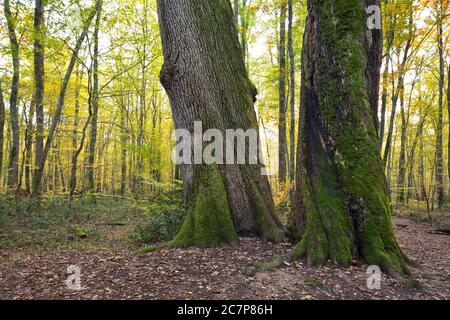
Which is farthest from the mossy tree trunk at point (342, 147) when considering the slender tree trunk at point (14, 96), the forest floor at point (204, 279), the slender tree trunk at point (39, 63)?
the slender tree trunk at point (14, 96)

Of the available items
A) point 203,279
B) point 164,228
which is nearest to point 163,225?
point 164,228

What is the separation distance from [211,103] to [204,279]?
3257 millimetres

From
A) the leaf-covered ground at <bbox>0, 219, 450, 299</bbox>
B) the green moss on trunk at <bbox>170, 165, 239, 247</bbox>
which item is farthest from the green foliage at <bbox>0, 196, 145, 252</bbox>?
the green moss on trunk at <bbox>170, 165, 239, 247</bbox>

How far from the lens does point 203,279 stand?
11.3 ft

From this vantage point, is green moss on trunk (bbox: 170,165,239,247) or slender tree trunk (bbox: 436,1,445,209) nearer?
green moss on trunk (bbox: 170,165,239,247)

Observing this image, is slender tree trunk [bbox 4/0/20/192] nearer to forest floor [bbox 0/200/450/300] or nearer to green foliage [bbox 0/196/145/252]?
green foliage [bbox 0/196/145/252]

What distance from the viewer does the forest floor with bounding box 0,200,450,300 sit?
10.2 feet

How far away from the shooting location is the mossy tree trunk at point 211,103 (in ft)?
16.7

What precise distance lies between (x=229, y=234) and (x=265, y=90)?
17.7m

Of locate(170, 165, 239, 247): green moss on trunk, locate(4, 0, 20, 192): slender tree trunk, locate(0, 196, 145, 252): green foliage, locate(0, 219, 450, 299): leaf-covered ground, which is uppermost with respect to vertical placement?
locate(4, 0, 20, 192): slender tree trunk

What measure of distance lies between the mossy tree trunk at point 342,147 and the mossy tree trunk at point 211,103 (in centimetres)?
115

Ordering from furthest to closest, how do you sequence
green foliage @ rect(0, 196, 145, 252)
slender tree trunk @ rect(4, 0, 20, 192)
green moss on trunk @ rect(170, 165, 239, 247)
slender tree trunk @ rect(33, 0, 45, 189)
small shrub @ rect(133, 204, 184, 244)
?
1. slender tree trunk @ rect(33, 0, 45, 189)
2. slender tree trunk @ rect(4, 0, 20, 192)
3. green foliage @ rect(0, 196, 145, 252)
4. small shrub @ rect(133, 204, 184, 244)
5. green moss on trunk @ rect(170, 165, 239, 247)

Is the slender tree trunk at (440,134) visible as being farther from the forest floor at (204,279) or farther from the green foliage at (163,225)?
the green foliage at (163,225)
